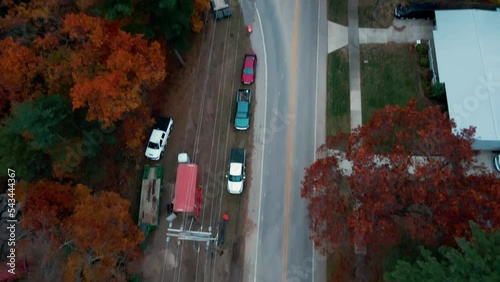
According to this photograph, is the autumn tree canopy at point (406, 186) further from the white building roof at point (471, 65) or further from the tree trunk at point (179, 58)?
the tree trunk at point (179, 58)

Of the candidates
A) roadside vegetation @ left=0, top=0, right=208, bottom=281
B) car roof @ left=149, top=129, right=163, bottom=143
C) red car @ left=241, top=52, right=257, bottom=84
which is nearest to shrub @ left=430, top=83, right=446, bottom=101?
red car @ left=241, top=52, right=257, bottom=84

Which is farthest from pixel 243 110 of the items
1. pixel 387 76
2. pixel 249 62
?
pixel 387 76

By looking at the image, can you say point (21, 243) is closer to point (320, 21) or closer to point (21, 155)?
point (21, 155)

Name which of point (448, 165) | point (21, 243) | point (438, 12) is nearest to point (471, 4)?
point (438, 12)

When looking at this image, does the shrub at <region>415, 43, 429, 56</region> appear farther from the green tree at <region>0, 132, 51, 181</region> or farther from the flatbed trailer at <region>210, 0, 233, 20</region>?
the green tree at <region>0, 132, 51, 181</region>

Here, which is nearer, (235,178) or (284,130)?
(235,178)

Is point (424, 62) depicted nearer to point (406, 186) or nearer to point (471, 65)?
point (471, 65)
